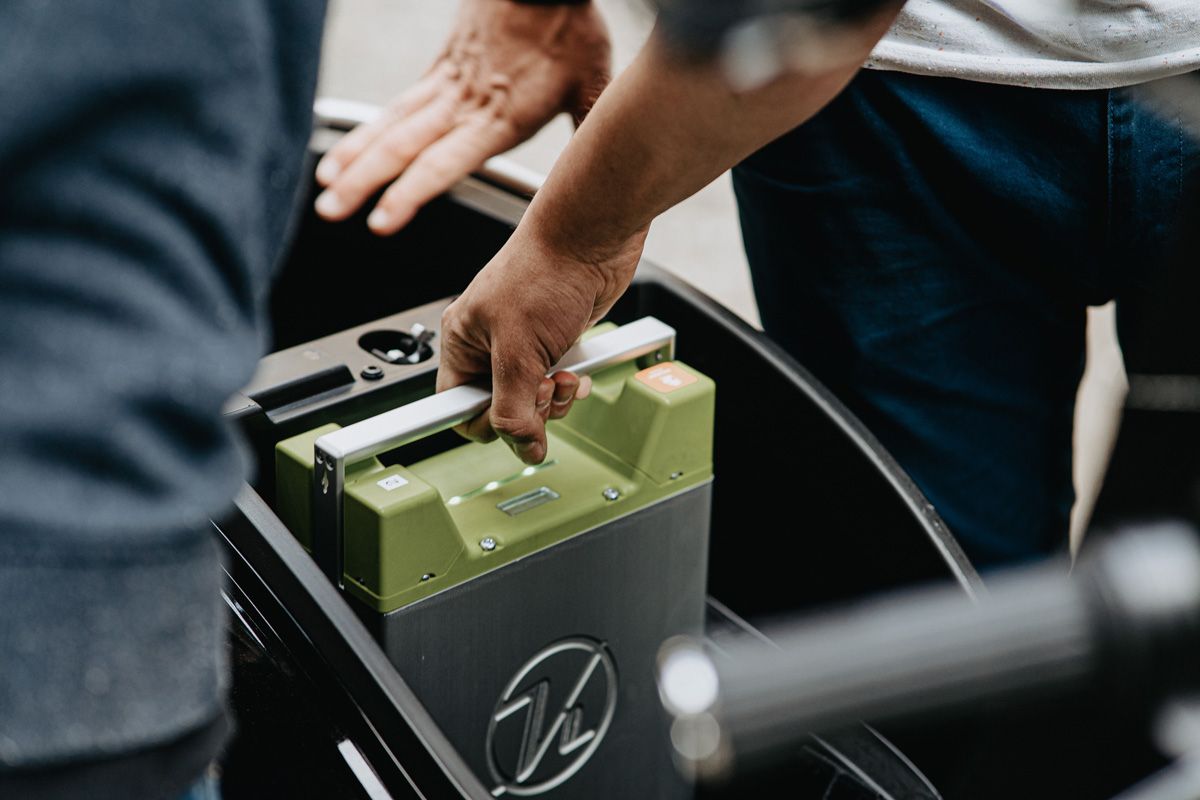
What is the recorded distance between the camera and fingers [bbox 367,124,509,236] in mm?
946

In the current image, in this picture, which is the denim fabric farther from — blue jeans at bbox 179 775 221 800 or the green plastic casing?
the green plastic casing

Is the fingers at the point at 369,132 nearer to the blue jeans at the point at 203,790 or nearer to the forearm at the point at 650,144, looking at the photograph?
the forearm at the point at 650,144

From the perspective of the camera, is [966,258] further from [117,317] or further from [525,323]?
[117,317]

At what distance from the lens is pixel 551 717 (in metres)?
0.77

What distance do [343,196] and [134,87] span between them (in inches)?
25.7

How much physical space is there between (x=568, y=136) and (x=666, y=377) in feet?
5.48

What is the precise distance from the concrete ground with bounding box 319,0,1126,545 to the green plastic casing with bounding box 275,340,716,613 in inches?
33.7

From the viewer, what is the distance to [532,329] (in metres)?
0.67

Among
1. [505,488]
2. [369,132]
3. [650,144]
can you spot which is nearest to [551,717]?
[505,488]

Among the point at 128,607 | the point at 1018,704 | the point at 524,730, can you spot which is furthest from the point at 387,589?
the point at 1018,704

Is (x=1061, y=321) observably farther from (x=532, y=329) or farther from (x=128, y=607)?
(x=128, y=607)

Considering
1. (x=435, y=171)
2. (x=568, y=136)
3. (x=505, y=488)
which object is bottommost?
(x=568, y=136)

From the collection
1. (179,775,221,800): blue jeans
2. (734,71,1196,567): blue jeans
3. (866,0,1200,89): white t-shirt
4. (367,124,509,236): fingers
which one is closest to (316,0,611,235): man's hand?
(367,124,509,236): fingers

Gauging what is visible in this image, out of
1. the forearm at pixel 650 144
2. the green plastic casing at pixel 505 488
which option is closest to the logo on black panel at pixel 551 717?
the green plastic casing at pixel 505 488
